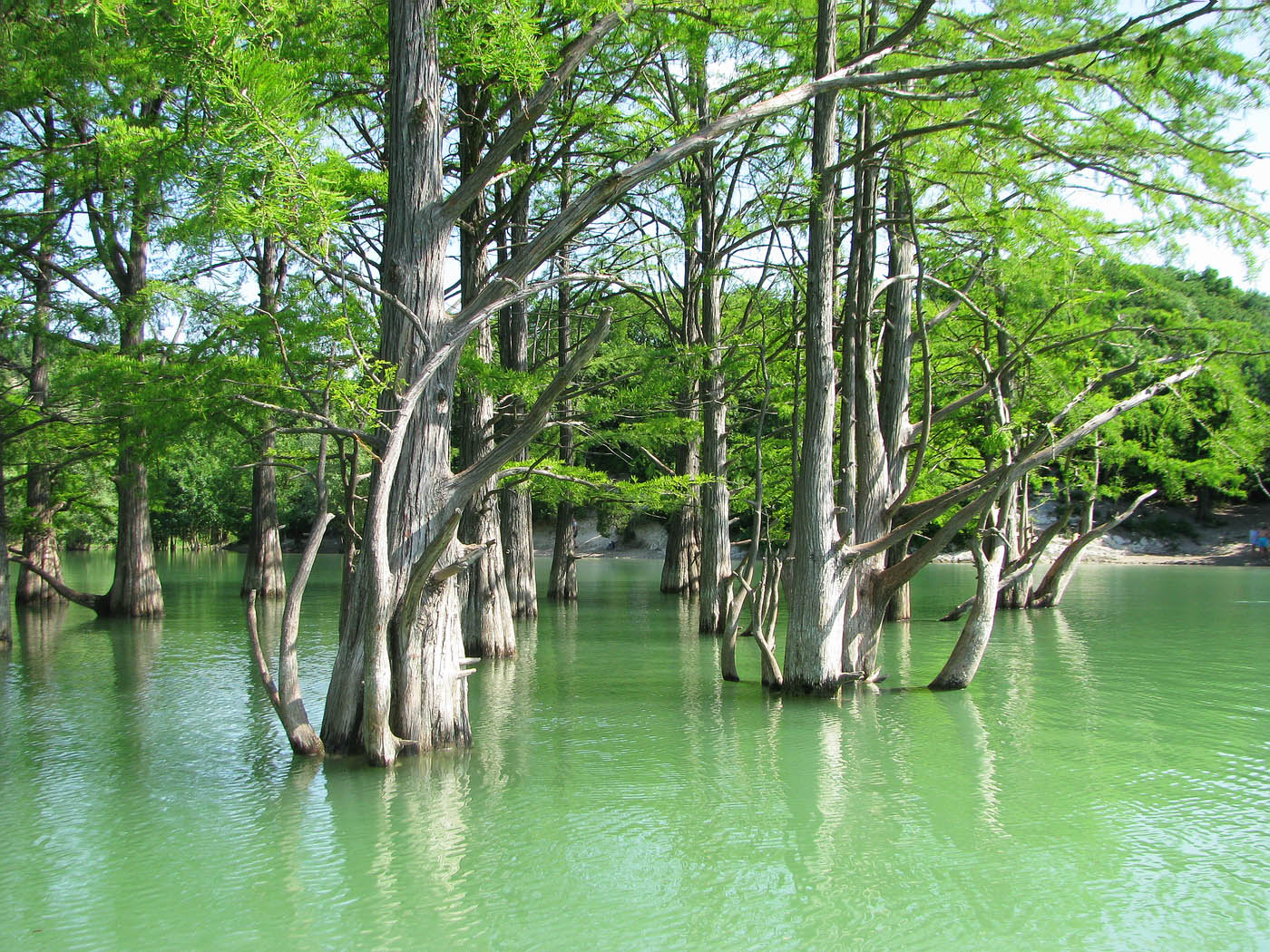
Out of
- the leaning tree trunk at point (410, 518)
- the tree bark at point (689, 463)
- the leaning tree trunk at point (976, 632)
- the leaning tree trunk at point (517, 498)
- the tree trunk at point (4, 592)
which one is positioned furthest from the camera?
the tree bark at point (689, 463)

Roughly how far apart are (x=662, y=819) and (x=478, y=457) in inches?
314

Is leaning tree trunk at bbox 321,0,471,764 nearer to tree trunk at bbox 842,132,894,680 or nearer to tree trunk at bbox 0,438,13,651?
tree trunk at bbox 842,132,894,680

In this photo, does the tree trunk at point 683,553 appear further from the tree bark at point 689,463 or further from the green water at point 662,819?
the green water at point 662,819

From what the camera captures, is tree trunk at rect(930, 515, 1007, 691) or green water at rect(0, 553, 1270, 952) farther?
tree trunk at rect(930, 515, 1007, 691)

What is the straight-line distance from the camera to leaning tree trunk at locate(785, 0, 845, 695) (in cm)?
1005

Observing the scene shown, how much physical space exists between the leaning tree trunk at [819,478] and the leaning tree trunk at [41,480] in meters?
13.1

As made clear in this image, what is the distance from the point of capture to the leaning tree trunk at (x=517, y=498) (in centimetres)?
1627

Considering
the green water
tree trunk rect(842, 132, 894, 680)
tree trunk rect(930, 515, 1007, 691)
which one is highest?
tree trunk rect(842, 132, 894, 680)

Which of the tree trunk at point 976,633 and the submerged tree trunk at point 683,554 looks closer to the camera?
the tree trunk at point 976,633

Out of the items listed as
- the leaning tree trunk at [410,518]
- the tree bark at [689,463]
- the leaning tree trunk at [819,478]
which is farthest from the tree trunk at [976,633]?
the leaning tree trunk at [410,518]

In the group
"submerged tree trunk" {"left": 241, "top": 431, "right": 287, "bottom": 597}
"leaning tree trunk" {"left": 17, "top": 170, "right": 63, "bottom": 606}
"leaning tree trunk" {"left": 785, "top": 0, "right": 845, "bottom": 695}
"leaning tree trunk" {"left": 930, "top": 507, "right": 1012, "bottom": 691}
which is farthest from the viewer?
"submerged tree trunk" {"left": 241, "top": 431, "right": 287, "bottom": 597}

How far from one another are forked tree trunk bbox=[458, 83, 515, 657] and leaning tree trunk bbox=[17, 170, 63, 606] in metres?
7.94

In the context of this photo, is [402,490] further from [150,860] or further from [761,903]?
[761,903]

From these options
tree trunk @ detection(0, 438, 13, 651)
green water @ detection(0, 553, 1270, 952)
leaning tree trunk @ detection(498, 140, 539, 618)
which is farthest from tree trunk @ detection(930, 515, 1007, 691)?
tree trunk @ detection(0, 438, 13, 651)
